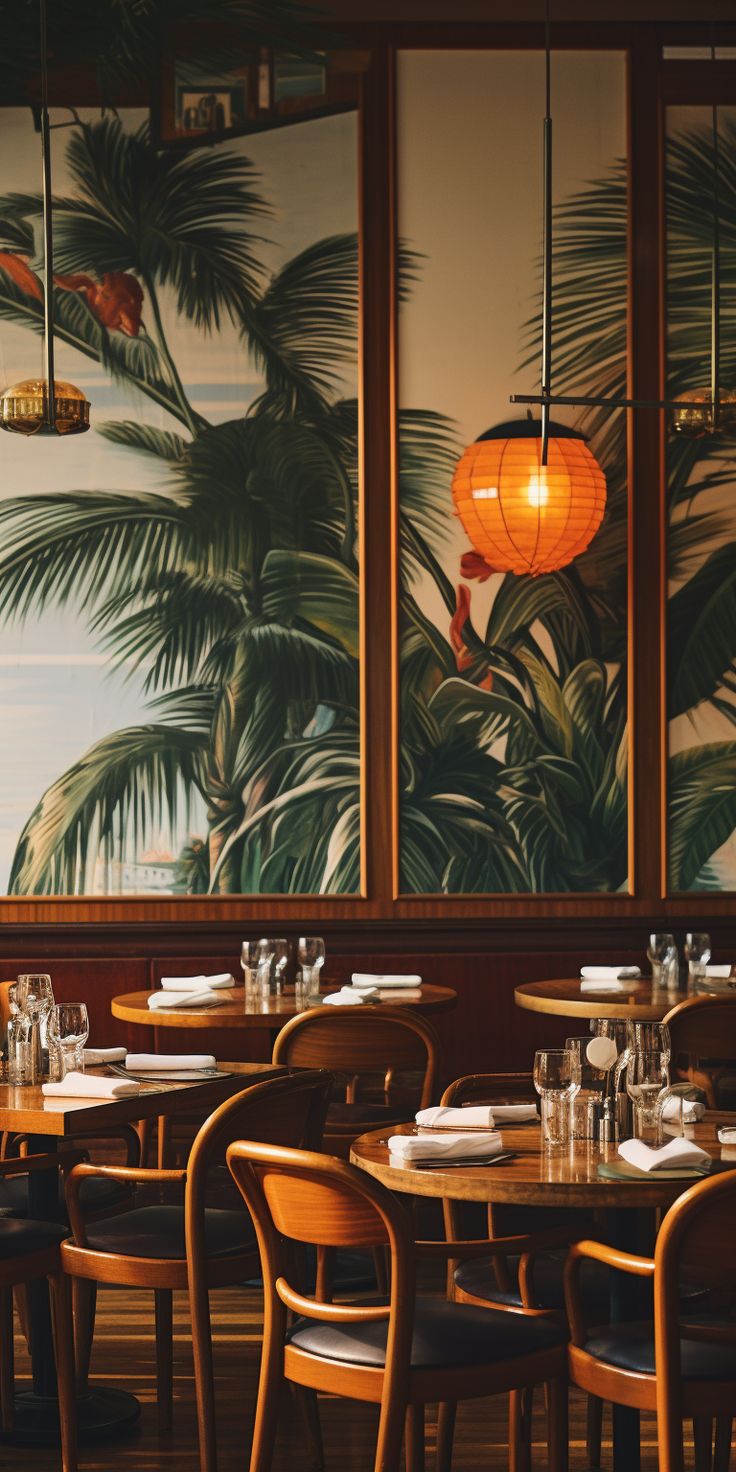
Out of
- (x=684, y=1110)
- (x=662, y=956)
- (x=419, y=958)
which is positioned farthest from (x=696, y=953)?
(x=684, y=1110)

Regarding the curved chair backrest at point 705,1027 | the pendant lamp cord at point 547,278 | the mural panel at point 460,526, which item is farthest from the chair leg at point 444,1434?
the mural panel at point 460,526

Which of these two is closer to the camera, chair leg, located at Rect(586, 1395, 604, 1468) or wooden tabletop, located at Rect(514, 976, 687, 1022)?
chair leg, located at Rect(586, 1395, 604, 1468)

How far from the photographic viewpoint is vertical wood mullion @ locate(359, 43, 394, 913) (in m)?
6.29

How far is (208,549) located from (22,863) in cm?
133

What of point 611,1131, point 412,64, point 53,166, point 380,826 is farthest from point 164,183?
point 611,1131

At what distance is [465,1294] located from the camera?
323 centimetres

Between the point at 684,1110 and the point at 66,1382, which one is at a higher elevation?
the point at 684,1110

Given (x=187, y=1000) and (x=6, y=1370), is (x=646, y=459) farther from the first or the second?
(x=6, y=1370)

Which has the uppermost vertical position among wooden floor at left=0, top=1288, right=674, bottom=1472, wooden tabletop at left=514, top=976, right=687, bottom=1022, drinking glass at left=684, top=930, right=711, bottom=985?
drinking glass at left=684, top=930, right=711, bottom=985

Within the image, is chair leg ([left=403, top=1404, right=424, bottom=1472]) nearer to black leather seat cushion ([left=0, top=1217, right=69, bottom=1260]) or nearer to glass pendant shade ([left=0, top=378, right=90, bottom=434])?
black leather seat cushion ([left=0, top=1217, right=69, bottom=1260])

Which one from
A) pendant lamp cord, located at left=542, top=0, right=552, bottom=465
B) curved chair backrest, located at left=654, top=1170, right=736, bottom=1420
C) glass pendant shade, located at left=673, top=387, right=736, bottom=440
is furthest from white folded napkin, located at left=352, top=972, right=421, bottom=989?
curved chair backrest, located at left=654, top=1170, right=736, bottom=1420

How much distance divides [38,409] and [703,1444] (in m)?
3.34

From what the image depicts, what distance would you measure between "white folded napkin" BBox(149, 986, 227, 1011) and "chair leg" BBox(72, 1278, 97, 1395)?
111cm

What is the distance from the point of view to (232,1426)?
3.84 meters
